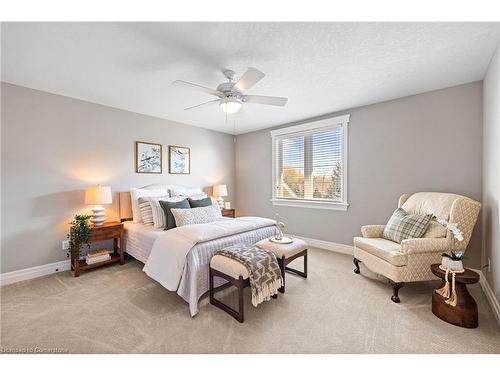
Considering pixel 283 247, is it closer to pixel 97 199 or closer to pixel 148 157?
pixel 97 199

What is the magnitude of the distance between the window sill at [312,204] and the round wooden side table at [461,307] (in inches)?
74.3

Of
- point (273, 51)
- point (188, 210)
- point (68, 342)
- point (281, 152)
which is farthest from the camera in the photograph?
point (281, 152)

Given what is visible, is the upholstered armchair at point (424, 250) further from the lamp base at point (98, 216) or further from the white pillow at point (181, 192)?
the lamp base at point (98, 216)

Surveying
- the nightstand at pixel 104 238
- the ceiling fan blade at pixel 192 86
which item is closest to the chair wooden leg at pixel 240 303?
the ceiling fan blade at pixel 192 86

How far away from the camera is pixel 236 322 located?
1.90 m

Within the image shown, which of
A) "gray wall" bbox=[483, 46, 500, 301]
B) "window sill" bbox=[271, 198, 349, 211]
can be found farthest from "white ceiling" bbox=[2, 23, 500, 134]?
"window sill" bbox=[271, 198, 349, 211]

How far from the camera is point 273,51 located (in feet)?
6.61

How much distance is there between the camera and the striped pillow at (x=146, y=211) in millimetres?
3357

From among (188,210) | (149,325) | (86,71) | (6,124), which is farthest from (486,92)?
(6,124)

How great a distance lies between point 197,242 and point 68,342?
121 centimetres

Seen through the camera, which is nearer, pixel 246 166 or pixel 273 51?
pixel 273 51

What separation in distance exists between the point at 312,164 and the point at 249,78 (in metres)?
2.64

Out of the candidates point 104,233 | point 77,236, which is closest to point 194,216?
point 104,233
